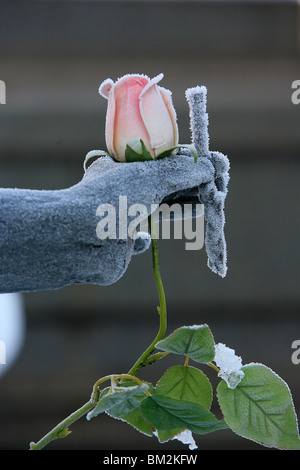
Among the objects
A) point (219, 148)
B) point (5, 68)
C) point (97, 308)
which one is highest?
point (5, 68)

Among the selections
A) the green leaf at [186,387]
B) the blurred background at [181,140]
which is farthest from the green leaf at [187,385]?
the blurred background at [181,140]

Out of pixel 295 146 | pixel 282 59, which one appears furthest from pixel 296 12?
pixel 295 146

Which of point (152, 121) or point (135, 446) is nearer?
point (152, 121)

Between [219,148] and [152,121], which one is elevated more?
[219,148]

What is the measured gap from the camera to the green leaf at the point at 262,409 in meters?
0.20

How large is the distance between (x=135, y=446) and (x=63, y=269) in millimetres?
804

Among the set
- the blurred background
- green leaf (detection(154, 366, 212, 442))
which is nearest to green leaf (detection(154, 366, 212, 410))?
green leaf (detection(154, 366, 212, 442))

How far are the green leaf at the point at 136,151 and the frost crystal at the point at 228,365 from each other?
81 mm

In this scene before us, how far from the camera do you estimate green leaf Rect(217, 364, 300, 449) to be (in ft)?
0.65

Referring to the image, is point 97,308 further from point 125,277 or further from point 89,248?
point 89,248

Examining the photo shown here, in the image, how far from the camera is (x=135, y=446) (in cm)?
91

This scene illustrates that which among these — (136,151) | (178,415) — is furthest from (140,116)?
(178,415)

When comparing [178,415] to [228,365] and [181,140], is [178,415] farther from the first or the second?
[181,140]

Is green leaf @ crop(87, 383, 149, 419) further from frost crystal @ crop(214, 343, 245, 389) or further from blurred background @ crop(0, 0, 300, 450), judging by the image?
blurred background @ crop(0, 0, 300, 450)
